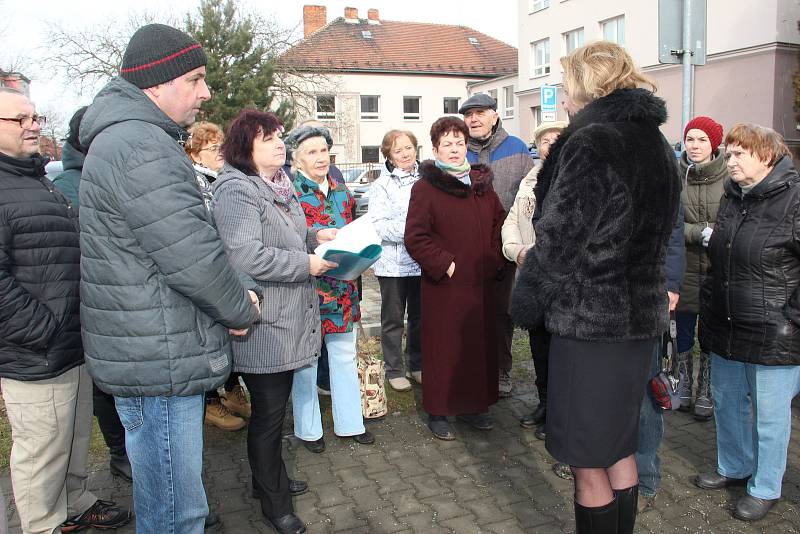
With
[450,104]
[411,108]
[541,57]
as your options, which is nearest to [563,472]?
[541,57]

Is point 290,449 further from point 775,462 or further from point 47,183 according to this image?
point 775,462

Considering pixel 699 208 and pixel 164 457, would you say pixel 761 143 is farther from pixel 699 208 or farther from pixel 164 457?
pixel 164 457

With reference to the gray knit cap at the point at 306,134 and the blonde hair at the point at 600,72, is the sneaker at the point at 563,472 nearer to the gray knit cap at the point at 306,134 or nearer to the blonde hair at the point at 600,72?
the blonde hair at the point at 600,72

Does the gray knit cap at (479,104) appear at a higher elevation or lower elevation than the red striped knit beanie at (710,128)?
higher

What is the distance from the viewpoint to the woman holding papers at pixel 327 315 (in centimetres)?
420

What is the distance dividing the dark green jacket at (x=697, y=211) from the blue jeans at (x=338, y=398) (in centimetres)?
243

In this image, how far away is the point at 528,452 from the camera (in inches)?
169

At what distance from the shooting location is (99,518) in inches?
136

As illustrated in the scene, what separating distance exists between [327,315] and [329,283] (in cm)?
20

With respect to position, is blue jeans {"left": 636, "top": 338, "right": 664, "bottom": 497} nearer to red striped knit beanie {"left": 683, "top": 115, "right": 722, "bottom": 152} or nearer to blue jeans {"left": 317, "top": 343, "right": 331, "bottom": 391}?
red striped knit beanie {"left": 683, "top": 115, "right": 722, "bottom": 152}

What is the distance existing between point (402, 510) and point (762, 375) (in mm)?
2000

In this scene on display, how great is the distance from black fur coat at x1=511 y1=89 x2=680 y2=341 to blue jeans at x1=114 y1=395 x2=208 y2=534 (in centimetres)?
144

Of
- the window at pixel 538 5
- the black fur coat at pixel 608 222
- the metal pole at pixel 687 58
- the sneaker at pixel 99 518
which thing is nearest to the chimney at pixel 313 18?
the window at pixel 538 5

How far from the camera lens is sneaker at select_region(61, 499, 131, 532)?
3.42 m
